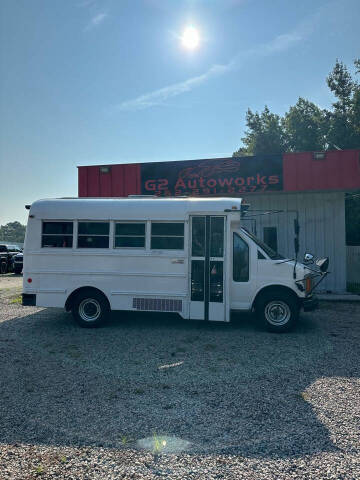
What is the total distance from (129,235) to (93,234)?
844 millimetres

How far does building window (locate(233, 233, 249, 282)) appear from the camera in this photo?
25.0ft

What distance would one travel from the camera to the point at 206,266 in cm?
754

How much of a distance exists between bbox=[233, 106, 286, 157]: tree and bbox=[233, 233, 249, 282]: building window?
26854 mm

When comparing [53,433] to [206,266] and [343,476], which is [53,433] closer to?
[343,476]

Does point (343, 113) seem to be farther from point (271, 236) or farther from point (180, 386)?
point (180, 386)

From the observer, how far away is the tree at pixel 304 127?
102 ft

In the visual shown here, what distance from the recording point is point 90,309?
8.05 m

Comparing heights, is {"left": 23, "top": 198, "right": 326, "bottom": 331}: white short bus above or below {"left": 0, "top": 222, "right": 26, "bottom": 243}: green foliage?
below

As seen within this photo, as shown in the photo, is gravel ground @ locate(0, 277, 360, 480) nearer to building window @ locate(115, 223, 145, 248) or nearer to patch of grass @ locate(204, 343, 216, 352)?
patch of grass @ locate(204, 343, 216, 352)

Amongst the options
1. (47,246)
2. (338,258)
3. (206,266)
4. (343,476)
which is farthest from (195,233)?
(338,258)

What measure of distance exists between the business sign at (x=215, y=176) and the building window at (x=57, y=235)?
603 cm

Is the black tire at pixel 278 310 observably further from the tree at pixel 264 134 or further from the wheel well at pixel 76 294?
the tree at pixel 264 134

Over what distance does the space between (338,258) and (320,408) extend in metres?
9.90

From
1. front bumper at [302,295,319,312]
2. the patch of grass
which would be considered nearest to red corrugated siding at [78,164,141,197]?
front bumper at [302,295,319,312]
